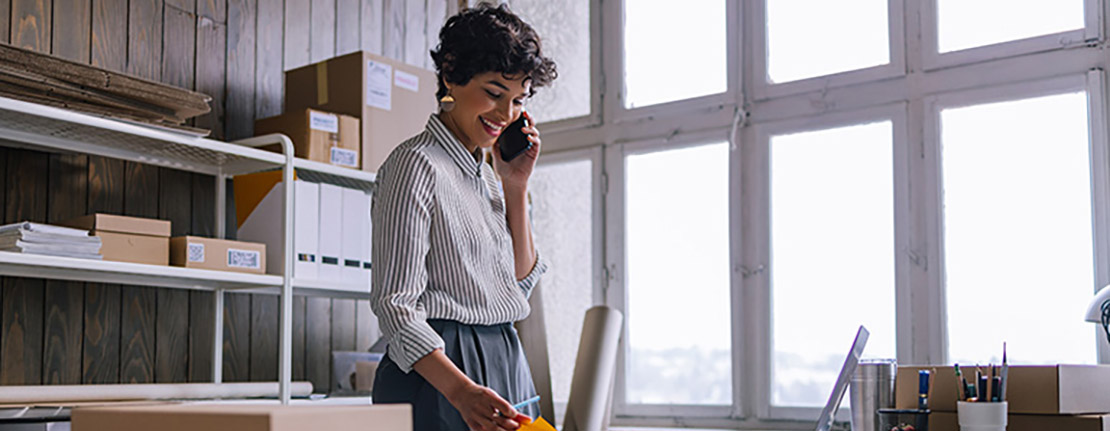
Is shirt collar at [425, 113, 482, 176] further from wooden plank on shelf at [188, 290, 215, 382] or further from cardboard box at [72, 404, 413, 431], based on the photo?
wooden plank on shelf at [188, 290, 215, 382]

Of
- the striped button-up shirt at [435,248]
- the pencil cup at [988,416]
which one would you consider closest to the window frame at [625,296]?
the pencil cup at [988,416]

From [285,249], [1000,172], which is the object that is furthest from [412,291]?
[1000,172]

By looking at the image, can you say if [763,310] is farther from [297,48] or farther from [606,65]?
[297,48]

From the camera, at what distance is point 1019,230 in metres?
2.75

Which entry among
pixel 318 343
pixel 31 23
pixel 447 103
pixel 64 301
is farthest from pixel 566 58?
pixel 447 103

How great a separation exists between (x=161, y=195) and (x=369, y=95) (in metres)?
0.64

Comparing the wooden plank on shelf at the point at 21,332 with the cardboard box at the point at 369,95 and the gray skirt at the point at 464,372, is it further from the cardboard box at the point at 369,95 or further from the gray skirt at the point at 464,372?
the gray skirt at the point at 464,372

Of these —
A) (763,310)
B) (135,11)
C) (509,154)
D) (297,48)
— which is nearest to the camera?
(509,154)

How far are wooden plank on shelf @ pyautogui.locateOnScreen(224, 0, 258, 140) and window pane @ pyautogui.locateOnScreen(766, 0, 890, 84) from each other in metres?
1.59

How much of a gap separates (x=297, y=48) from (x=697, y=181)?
135cm

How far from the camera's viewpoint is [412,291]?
4.48 ft

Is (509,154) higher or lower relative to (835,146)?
lower

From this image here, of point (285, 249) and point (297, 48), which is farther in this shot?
point (297, 48)

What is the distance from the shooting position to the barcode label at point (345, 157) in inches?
119
